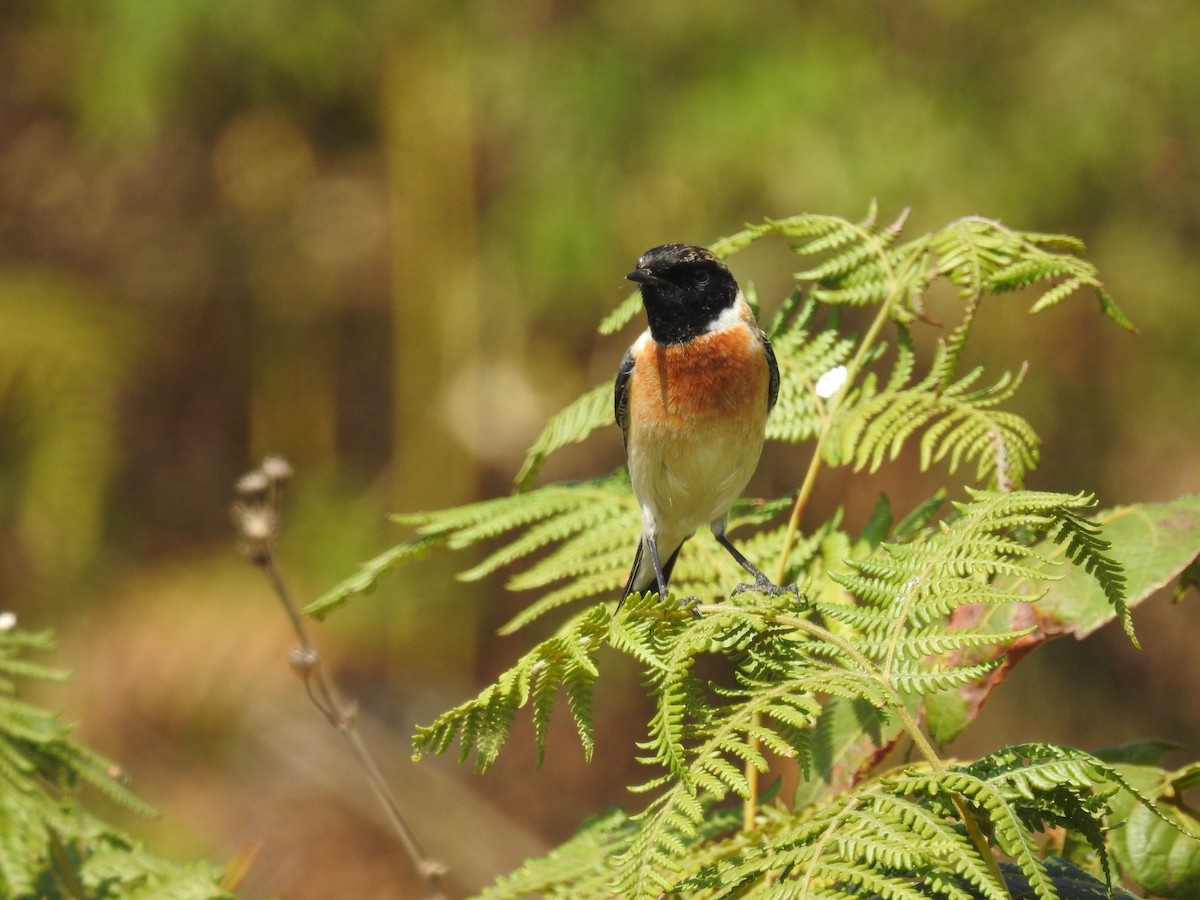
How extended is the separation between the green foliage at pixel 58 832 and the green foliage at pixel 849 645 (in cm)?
47

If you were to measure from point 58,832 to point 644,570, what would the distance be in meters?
1.39

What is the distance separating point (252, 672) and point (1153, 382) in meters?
5.52

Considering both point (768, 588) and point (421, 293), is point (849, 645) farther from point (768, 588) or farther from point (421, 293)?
point (421, 293)

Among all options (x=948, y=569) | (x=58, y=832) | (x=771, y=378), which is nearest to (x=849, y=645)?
(x=948, y=569)

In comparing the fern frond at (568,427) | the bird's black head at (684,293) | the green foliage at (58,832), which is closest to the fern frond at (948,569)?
the fern frond at (568,427)

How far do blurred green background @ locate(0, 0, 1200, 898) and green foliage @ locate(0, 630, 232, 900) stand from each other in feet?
15.0

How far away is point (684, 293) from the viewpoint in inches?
123

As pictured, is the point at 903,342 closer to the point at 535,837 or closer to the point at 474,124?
the point at 535,837

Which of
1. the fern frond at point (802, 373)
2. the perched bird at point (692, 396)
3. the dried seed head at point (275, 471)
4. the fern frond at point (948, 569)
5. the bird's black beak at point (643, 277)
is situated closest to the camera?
the fern frond at point (948, 569)

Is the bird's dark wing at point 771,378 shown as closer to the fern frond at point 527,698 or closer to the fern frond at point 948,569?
the fern frond at point 948,569

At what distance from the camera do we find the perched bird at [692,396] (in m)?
2.95

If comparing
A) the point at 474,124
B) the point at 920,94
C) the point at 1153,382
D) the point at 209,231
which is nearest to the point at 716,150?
the point at 920,94

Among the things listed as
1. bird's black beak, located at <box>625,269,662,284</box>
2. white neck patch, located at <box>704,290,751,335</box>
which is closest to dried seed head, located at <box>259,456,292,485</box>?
bird's black beak, located at <box>625,269,662,284</box>

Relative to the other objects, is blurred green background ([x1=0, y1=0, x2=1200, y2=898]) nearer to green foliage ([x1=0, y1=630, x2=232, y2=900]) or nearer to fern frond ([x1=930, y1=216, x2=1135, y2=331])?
fern frond ([x1=930, y1=216, x2=1135, y2=331])
